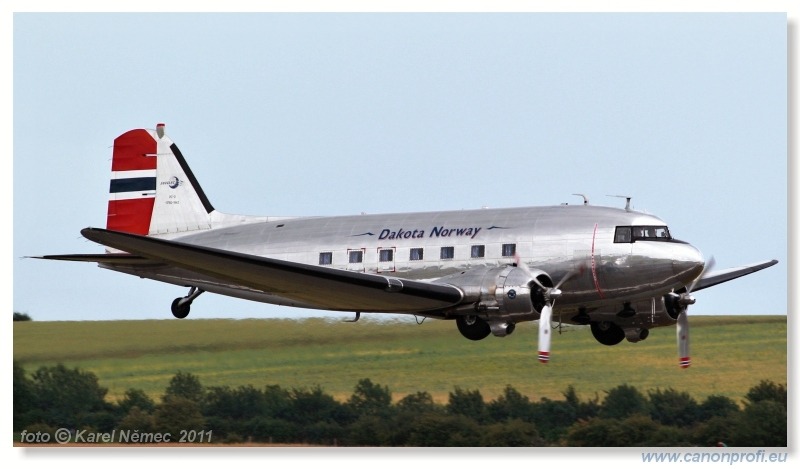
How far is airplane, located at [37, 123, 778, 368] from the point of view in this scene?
72.6 ft

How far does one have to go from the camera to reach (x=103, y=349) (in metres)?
26.5

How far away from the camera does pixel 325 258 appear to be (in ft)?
81.3

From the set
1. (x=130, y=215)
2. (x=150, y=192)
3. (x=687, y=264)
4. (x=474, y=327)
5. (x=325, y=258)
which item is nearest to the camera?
(x=687, y=264)

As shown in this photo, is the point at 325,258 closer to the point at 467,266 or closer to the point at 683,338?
the point at 467,266

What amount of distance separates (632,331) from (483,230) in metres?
3.59

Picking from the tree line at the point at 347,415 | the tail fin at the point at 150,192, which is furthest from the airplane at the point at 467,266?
the tree line at the point at 347,415

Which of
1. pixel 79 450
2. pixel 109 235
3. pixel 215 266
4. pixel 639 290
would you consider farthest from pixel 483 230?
pixel 79 450

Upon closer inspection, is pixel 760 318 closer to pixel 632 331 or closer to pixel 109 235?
pixel 632 331

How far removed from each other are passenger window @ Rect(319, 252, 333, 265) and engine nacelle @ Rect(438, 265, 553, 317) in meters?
2.87

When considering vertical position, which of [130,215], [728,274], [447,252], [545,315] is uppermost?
[130,215]

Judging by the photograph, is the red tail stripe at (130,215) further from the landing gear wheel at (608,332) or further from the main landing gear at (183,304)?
the landing gear wheel at (608,332)

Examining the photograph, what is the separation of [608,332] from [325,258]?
17.0 ft

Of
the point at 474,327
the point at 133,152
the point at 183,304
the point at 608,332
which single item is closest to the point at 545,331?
the point at 474,327

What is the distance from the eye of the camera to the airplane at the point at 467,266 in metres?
22.1
